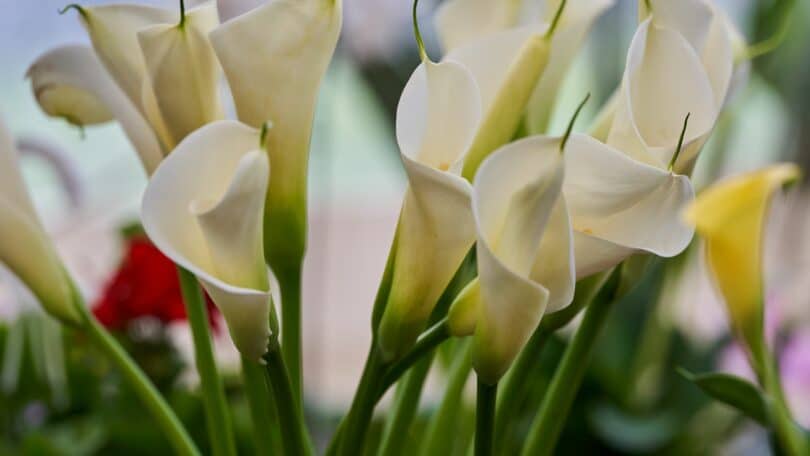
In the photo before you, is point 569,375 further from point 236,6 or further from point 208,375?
point 236,6

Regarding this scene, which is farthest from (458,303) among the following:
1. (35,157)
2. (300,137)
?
(35,157)

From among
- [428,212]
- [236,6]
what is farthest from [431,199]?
[236,6]

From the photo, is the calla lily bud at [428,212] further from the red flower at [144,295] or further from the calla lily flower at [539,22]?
the red flower at [144,295]

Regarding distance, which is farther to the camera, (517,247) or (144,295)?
(144,295)

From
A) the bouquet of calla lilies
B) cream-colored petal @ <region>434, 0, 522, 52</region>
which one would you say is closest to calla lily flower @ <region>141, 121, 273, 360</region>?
the bouquet of calla lilies

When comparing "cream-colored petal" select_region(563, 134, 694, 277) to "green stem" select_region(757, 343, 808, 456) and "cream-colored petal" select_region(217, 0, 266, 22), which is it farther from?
"cream-colored petal" select_region(217, 0, 266, 22)

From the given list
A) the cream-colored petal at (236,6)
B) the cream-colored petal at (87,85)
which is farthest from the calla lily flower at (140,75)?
the cream-colored petal at (236,6)
